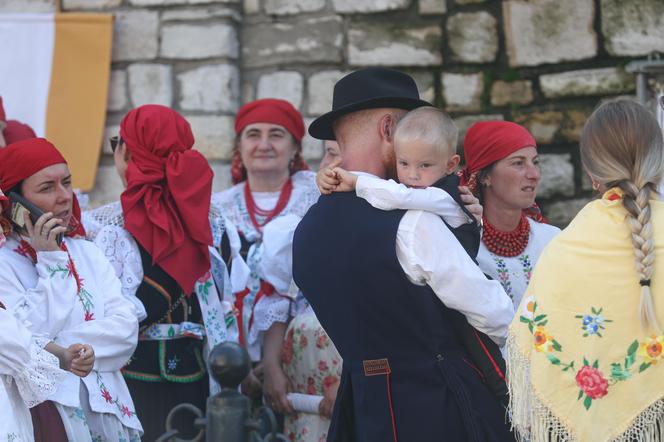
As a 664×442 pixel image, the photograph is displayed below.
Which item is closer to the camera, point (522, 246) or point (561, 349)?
point (561, 349)

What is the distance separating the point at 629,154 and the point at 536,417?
0.81m

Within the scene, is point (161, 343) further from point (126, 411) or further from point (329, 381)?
point (329, 381)

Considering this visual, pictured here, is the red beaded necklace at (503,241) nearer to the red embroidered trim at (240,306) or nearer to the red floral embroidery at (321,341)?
the red floral embroidery at (321,341)

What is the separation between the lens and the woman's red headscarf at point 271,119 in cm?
566

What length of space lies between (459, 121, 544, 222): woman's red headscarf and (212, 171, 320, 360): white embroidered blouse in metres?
1.09

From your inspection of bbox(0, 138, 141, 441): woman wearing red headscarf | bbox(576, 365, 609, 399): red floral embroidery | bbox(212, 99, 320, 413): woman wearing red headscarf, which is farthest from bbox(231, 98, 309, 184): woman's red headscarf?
bbox(576, 365, 609, 399): red floral embroidery

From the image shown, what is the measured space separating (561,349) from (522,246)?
135cm

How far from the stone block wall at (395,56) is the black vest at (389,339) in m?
3.14

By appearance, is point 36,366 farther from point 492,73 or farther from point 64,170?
point 492,73

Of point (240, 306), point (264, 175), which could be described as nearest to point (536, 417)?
point (240, 306)

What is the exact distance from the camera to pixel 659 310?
9.18 ft

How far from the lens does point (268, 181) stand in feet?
18.5

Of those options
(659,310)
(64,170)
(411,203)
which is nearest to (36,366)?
(64,170)

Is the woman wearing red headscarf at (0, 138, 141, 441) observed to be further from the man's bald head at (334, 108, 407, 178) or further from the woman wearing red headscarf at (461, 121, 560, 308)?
the woman wearing red headscarf at (461, 121, 560, 308)
